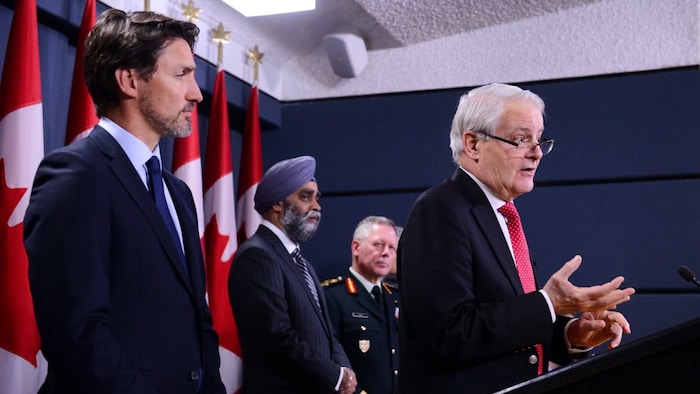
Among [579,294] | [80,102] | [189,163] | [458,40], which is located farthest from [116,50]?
[458,40]

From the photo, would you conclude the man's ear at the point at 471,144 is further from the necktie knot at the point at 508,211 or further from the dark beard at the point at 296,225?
the dark beard at the point at 296,225

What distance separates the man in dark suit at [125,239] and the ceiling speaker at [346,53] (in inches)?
106

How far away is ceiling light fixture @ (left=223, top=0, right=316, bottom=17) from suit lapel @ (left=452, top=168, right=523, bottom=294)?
240 cm

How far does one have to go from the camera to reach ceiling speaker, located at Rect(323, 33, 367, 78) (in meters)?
4.38

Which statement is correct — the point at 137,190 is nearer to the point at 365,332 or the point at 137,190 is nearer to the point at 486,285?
the point at 486,285

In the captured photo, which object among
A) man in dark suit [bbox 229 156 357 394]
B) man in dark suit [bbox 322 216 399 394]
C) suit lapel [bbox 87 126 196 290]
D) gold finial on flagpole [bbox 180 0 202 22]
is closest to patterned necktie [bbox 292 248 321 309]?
man in dark suit [bbox 229 156 357 394]

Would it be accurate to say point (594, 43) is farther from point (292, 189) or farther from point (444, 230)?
point (444, 230)

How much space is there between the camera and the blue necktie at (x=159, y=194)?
5.15 ft

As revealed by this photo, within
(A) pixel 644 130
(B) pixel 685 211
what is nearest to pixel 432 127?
(A) pixel 644 130

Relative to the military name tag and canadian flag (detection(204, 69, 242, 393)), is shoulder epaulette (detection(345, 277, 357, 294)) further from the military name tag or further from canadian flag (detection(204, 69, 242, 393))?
canadian flag (detection(204, 69, 242, 393))

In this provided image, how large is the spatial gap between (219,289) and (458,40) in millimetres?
1940

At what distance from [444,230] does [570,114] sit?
9.15 feet

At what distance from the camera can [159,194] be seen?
5.21ft

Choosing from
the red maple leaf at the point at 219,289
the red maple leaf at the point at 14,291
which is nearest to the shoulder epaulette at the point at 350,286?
the red maple leaf at the point at 219,289
